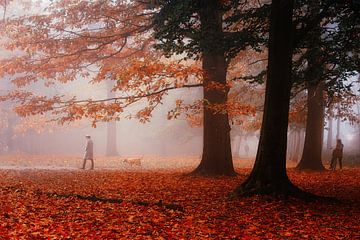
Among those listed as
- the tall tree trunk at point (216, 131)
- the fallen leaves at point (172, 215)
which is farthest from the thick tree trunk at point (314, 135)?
the fallen leaves at point (172, 215)

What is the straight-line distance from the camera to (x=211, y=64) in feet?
52.0

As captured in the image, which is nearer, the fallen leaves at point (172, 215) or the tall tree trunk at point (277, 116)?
the fallen leaves at point (172, 215)

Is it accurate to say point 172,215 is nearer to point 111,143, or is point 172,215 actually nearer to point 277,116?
point 277,116

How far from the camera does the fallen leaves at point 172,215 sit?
7.14 m

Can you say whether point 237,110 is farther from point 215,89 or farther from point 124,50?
point 124,50

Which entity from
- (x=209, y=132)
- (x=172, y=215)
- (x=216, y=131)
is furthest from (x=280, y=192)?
(x=209, y=132)

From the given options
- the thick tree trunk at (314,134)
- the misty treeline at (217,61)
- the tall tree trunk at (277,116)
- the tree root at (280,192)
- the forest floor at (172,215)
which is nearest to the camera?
the forest floor at (172,215)

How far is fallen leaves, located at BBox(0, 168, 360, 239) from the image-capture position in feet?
23.4

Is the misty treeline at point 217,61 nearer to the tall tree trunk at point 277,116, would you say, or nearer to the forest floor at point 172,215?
the tall tree trunk at point 277,116

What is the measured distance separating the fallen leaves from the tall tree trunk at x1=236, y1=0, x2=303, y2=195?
1.82 ft

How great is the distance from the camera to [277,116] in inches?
411

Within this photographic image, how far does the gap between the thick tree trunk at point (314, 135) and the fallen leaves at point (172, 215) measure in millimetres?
6979

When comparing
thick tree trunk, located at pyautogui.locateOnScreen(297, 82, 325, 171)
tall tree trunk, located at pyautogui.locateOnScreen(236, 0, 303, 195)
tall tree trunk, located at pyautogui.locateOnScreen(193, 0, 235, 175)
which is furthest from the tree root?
thick tree trunk, located at pyautogui.locateOnScreen(297, 82, 325, 171)

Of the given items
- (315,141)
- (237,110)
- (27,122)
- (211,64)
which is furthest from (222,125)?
(27,122)
